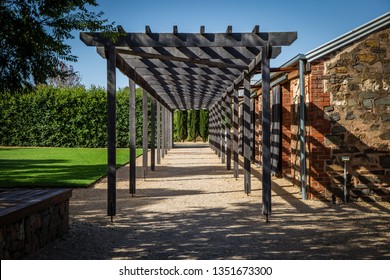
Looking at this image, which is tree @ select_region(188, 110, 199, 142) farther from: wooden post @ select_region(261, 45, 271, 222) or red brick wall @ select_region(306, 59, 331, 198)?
wooden post @ select_region(261, 45, 271, 222)

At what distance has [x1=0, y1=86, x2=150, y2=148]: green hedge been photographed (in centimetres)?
2441

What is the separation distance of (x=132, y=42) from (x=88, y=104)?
18.3m

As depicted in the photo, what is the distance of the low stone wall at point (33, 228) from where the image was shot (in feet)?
12.9

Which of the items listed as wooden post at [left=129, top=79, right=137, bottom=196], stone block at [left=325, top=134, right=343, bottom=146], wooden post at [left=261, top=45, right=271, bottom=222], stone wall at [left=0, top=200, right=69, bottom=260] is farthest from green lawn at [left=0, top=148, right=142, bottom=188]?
stone block at [left=325, top=134, right=343, bottom=146]

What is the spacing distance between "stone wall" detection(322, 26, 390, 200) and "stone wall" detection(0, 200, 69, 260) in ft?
16.1

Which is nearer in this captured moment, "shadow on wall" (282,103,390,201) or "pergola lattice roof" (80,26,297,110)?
"pergola lattice roof" (80,26,297,110)

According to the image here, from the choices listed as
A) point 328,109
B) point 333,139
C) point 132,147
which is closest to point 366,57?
point 328,109

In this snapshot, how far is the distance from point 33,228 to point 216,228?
2.38 meters

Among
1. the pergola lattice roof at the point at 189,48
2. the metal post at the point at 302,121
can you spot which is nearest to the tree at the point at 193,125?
the pergola lattice roof at the point at 189,48

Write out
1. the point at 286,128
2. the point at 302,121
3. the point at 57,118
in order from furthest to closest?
the point at 57,118, the point at 286,128, the point at 302,121

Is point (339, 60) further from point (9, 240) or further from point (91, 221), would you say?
point (9, 240)

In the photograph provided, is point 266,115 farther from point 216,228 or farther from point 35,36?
point 35,36

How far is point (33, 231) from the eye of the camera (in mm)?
4461

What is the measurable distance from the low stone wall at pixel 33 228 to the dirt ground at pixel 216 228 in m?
0.14
